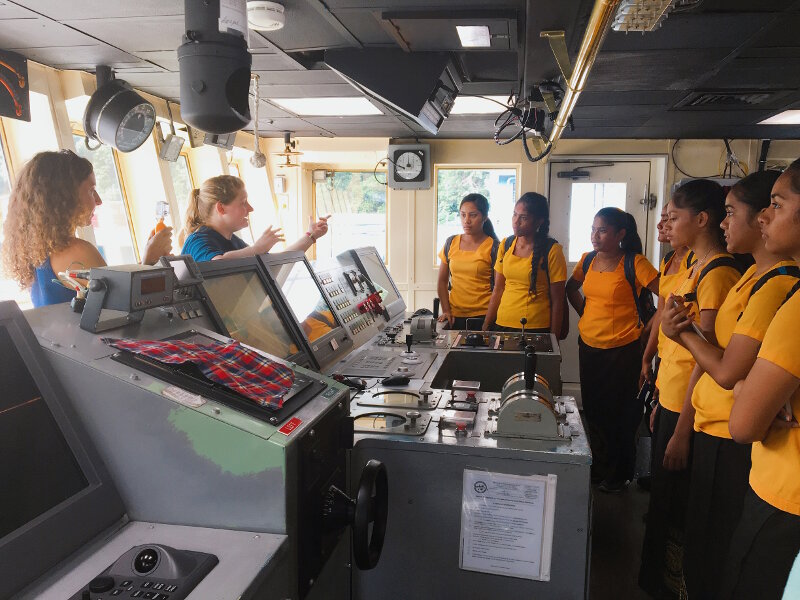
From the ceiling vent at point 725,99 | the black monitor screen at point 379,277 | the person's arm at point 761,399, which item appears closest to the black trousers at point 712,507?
the person's arm at point 761,399

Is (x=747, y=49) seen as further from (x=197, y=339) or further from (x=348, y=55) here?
(x=197, y=339)

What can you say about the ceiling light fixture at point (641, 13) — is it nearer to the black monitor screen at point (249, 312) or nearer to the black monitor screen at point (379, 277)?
the black monitor screen at point (249, 312)

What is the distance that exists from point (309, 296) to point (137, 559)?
5.90 ft

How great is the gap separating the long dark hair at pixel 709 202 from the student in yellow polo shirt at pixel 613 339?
42.0 inches

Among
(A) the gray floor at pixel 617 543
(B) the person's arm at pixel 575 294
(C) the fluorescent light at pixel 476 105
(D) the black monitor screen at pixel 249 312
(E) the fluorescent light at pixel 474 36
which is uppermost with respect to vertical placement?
(E) the fluorescent light at pixel 474 36

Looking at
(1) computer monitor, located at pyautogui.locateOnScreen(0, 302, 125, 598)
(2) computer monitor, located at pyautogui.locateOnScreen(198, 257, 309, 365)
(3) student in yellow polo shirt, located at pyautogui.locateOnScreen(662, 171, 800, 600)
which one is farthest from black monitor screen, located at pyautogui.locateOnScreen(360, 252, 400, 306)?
(1) computer monitor, located at pyautogui.locateOnScreen(0, 302, 125, 598)

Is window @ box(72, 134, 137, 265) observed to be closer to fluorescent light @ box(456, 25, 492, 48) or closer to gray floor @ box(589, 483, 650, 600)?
fluorescent light @ box(456, 25, 492, 48)

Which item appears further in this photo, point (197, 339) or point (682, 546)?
point (682, 546)

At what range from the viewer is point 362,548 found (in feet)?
4.17

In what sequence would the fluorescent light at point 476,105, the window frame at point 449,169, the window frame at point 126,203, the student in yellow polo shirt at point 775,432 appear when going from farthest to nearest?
1. the window frame at point 449,169
2. the window frame at point 126,203
3. the fluorescent light at point 476,105
4. the student in yellow polo shirt at point 775,432

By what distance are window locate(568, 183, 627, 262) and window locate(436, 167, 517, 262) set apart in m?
0.60

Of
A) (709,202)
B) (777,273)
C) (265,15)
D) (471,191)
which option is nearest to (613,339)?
(709,202)

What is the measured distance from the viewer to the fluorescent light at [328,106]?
425 centimetres

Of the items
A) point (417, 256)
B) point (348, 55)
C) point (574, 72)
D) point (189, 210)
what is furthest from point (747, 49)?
point (417, 256)
